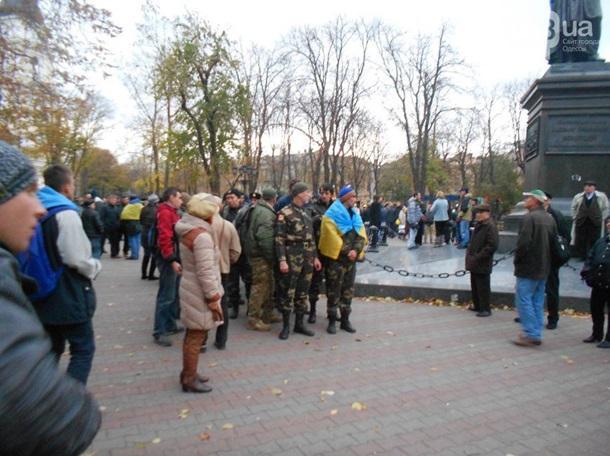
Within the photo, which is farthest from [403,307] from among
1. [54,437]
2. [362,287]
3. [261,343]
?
[54,437]

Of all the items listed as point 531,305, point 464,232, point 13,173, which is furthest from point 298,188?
point 464,232

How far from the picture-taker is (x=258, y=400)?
444cm

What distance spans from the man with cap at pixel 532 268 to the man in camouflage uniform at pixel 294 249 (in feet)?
9.28

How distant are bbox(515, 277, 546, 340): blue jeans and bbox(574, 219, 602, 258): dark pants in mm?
4782

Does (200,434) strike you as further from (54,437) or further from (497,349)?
(497,349)

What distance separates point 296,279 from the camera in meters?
6.56

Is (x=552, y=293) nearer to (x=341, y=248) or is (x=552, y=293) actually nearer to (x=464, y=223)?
(x=341, y=248)

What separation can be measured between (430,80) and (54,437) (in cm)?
4110

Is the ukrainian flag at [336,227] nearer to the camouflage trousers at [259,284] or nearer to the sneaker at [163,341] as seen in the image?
the camouflage trousers at [259,284]

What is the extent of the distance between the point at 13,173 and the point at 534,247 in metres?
6.21

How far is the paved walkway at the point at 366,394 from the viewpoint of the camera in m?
3.67

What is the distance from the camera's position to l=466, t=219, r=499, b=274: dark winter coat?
297 inches

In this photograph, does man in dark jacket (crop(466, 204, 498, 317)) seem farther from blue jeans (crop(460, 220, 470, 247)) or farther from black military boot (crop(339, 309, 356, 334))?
blue jeans (crop(460, 220, 470, 247))

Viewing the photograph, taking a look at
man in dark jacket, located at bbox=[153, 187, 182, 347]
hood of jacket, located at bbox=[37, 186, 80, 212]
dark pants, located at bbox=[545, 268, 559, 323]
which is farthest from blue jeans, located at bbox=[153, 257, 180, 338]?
dark pants, located at bbox=[545, 268, 559, 323]
